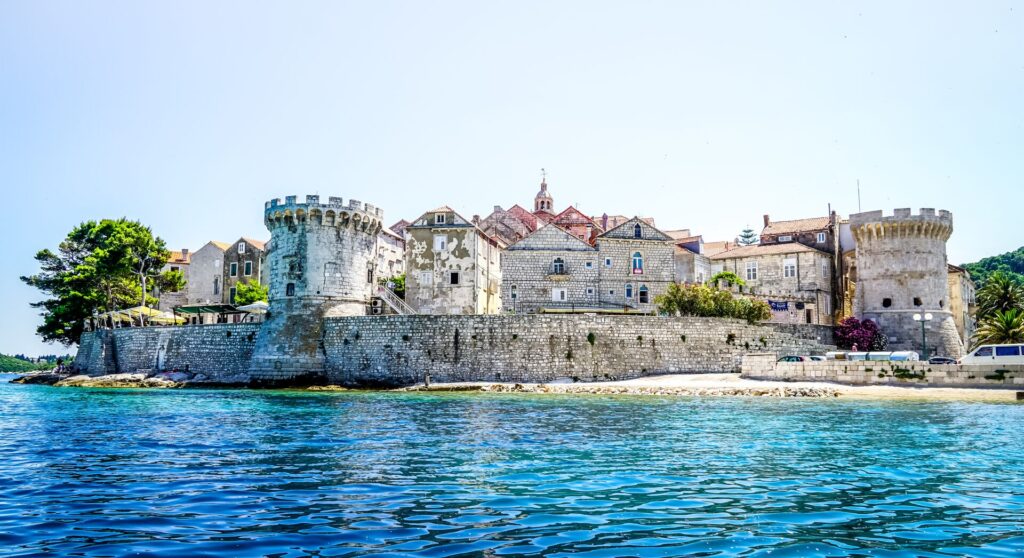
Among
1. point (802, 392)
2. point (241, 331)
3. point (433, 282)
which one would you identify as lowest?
point (802, 392)

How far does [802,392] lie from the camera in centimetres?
3041

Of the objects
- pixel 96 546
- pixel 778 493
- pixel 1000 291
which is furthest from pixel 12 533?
pixel 1000 291

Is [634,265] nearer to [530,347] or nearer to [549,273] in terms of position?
[549,273]

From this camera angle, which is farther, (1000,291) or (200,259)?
(200,259)

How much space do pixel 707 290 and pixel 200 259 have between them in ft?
138

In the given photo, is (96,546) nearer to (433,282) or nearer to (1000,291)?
(433,282)

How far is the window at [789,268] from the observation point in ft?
170

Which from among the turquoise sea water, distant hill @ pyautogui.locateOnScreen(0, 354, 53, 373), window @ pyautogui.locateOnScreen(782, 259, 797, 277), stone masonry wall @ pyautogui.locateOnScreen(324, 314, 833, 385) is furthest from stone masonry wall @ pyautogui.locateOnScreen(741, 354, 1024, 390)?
distant hill @ pyautogui.locateOnScreen(0, 354, 53, 373)

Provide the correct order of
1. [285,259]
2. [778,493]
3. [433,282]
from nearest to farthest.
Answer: [778,493] → [285,259] → [433,282]

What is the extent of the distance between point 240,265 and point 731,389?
44.0 meters

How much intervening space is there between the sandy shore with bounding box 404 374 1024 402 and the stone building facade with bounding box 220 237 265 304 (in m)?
30.8

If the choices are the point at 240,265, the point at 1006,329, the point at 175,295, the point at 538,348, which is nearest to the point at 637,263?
the point at 538,348

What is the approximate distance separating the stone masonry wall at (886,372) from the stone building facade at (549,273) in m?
15.7

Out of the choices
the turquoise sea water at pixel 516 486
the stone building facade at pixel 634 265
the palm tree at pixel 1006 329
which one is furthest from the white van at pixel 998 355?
the stone building facade at pixel 634 265
